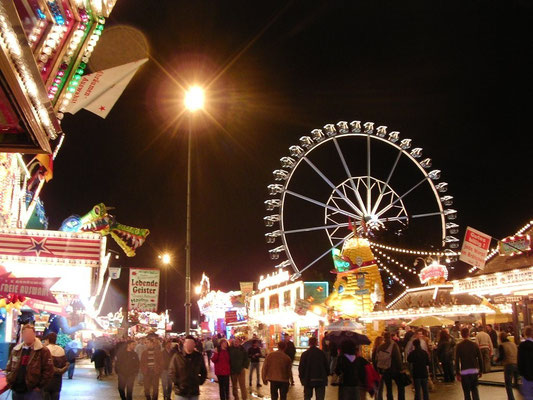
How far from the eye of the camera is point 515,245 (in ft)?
57.0

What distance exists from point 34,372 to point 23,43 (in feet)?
14.2

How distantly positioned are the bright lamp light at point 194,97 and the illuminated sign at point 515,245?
10.8m

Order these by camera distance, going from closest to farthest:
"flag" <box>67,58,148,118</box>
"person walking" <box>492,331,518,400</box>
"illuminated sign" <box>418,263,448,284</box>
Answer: "person walking" <box>492,331,518,400</box> < "flag" <box>67,58,148,118</box> < "illuminated sign" <box>418,263,448,284</box>

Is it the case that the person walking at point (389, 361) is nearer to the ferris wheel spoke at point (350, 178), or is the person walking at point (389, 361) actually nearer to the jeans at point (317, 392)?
the jeans at point (317, 392)

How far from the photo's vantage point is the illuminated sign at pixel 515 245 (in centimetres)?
1700

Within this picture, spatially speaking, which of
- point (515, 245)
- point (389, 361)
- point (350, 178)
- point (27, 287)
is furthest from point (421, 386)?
point (350, 178)

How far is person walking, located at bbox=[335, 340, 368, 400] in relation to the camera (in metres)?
8.57

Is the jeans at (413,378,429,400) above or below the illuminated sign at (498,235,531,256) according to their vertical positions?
below

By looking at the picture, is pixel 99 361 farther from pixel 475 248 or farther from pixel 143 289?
pixel 475 248

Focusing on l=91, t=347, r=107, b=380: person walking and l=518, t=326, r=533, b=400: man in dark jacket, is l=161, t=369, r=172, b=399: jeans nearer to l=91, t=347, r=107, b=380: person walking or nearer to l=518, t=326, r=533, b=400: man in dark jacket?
l=518, t=326, r=533, b=400: man in dark jacket

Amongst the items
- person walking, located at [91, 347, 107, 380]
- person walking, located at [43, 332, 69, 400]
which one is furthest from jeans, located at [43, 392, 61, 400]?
person walking, located at [91, 347, 107, 380]

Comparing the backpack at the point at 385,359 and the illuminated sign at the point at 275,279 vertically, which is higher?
the illuminated sign at the point at 275,279

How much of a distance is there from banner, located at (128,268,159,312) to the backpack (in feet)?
33.2

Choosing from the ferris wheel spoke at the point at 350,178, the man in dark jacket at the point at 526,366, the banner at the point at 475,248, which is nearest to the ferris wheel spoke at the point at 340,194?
the ferris wheel spoke at the point at 350,178
